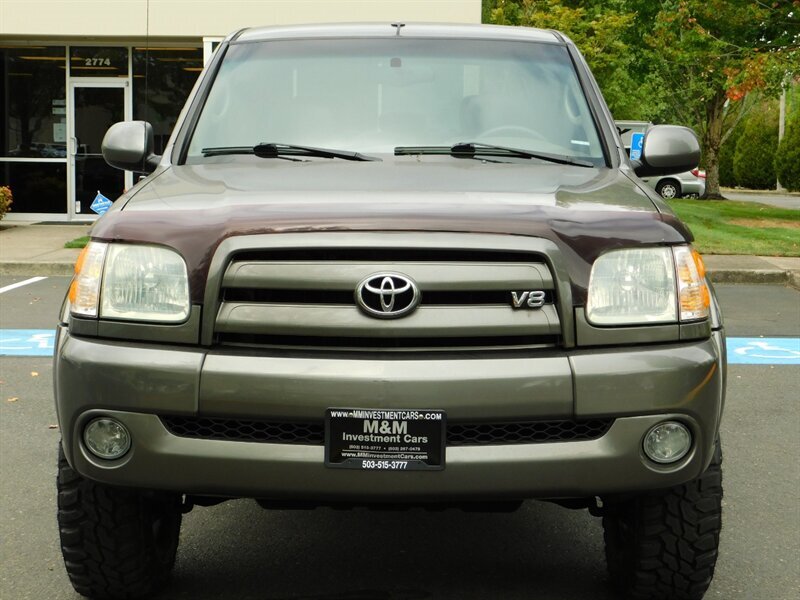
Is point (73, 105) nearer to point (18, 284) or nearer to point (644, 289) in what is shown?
point (18, 284)

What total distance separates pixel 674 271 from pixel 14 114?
61.6 ft

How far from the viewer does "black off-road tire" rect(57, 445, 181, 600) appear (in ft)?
11.0

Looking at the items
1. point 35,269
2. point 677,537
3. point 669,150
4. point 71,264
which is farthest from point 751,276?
point 677,537

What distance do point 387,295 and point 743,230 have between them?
16.5 meters

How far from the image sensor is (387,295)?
9.93 feet

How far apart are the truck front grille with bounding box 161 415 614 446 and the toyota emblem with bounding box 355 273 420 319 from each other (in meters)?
0.34

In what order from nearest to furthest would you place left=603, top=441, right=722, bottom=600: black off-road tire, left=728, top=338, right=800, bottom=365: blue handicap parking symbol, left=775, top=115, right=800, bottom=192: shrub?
left=603, top=441, right=722, bottom=600: black off-road tire → left=728, top=338, right=800, bottom=365: blue handicap parking symbol → left=775, top=115, right=800, bottom=192: shrub

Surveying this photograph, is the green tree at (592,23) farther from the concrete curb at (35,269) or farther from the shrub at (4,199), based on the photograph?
the concrete curb at (35,269)

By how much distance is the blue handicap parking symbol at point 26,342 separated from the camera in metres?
8.37

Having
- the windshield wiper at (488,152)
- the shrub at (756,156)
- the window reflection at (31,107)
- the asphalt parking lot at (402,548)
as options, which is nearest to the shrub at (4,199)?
the window reflection at (31,107)

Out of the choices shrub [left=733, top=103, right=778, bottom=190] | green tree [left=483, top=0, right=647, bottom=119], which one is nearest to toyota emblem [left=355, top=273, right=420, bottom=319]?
green tree [left=483, top=0, right=647, bottom=119]

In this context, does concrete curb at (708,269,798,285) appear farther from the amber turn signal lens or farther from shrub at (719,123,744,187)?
shrub at (719,123,744,187)

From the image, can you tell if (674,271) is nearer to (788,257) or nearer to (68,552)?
(68,552)

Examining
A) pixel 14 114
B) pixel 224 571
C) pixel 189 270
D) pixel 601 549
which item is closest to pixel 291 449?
pixel 189 270
